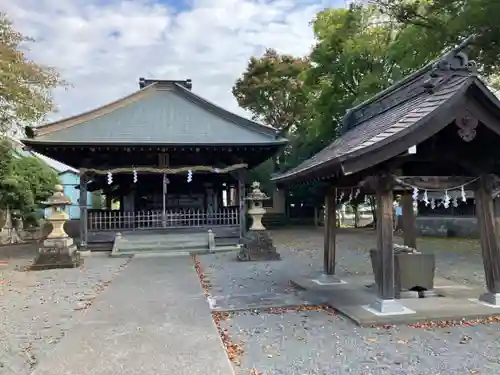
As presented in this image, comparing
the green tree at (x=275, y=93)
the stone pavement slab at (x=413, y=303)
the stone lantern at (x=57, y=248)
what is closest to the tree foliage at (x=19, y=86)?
the stone lantern at (x=57, y=248)

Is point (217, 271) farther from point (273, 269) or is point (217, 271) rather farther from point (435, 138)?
point (435, 138)

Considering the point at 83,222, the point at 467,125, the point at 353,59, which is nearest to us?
the point at 467,125

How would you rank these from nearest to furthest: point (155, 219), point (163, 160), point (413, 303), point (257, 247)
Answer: point (413, 303) → point (257, 247) → point (163, 160) → point (155, 219)

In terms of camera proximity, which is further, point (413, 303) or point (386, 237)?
point (413, 303)

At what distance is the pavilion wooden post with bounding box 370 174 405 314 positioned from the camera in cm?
518

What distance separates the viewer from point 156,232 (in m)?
14.7

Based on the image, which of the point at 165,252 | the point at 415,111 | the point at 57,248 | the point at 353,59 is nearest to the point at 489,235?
the point at 415,111

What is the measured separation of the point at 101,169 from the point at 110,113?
2720 millimetres

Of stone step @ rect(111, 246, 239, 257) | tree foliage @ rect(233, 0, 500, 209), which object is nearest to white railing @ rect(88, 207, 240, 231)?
stone step @ rect(111, 246, 239, 257)

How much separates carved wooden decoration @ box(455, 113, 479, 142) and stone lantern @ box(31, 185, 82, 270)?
30.9ft

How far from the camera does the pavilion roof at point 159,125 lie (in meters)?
14.0

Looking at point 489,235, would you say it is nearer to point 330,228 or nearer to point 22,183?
point 330,228

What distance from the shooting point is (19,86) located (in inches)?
494

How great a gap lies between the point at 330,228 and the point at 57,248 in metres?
7.16
